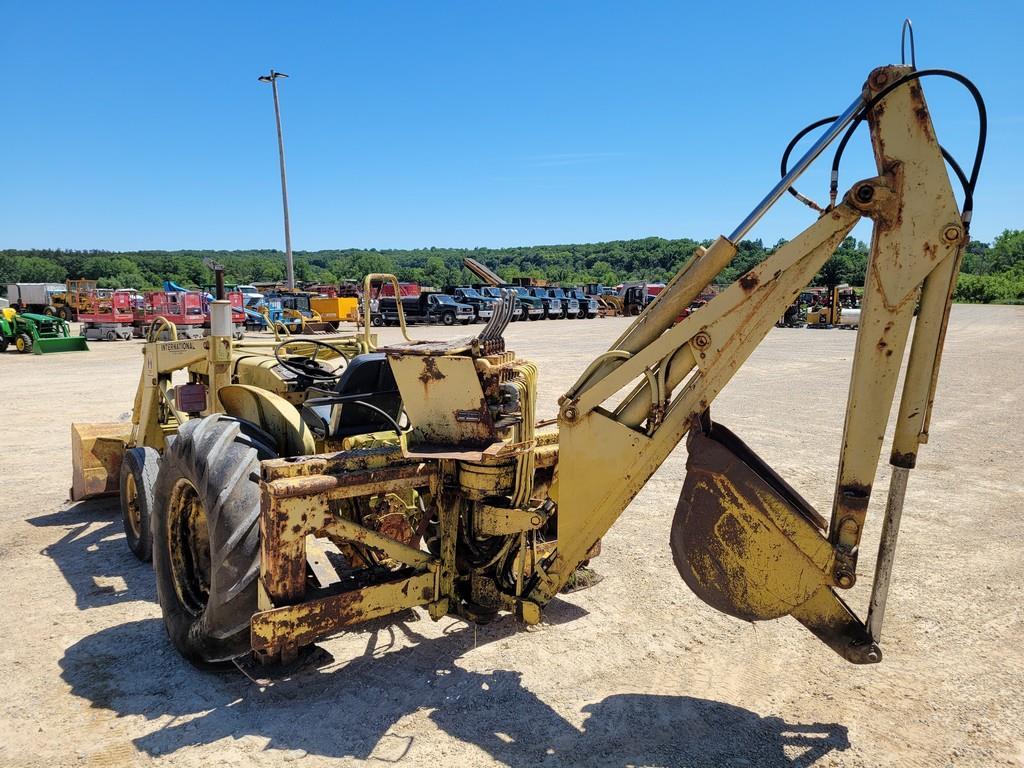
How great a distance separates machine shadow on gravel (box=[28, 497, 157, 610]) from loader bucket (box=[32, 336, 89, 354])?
730 inches

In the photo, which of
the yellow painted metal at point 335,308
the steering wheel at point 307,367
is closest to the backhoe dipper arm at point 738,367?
the steering wheel at point 307,367

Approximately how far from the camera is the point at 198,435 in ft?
12.7

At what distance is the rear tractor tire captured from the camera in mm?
5445

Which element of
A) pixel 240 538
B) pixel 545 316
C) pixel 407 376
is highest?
pixel 407 376

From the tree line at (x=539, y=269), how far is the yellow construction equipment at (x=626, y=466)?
4666cm

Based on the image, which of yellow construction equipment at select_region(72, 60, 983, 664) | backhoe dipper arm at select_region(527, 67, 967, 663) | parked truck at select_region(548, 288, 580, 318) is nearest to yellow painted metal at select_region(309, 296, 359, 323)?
parked truck at select_region(548, 288, 580, 318)

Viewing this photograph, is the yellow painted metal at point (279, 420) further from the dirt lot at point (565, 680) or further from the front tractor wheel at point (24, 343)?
the front tractor wheel at point (24, 343)

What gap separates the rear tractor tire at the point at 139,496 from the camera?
5.45 m

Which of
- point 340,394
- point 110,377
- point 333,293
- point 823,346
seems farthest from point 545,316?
point 340,394

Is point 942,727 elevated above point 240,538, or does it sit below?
below

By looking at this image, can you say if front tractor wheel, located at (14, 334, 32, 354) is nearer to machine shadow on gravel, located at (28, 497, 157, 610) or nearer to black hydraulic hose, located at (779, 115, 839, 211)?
machine shadow on gravel, located at (28, 497, 157, 610)

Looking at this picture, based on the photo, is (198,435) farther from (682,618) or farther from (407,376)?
(682,618)

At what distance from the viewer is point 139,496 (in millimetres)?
5500

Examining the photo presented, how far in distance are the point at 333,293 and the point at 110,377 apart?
24270mm
